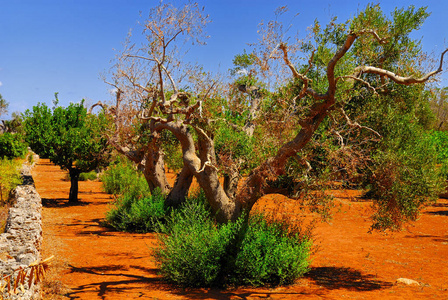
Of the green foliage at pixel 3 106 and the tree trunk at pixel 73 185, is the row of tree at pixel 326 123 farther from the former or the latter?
the green foliage at pixel 3 106

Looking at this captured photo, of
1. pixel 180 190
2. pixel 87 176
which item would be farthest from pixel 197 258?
pixel 87 176

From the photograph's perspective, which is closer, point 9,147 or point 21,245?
point 21,245

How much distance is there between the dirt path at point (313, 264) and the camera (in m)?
8.58

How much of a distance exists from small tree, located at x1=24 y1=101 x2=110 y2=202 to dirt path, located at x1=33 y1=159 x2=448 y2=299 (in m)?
3.89

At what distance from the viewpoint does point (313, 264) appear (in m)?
11.3

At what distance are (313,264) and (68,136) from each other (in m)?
15.6

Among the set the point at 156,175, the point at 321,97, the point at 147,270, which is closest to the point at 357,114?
the point at 321,97

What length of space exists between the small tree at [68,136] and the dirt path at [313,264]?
12.8 ft

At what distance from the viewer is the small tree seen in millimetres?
21062

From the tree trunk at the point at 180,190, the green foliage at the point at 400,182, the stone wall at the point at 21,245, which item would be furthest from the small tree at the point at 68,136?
the green foliage at the point at 400,182

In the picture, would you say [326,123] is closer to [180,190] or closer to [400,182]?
[400,182]

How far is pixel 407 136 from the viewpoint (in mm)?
10445

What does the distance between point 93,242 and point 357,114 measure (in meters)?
9.89

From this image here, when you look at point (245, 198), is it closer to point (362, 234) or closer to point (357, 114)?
point (357, 114)
